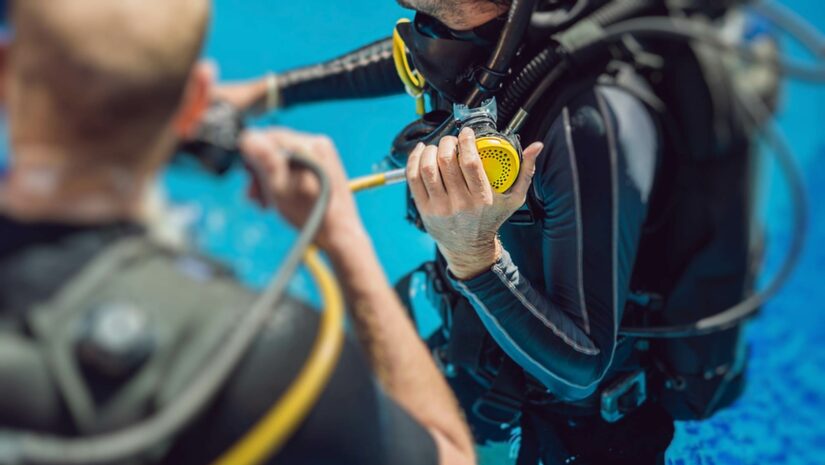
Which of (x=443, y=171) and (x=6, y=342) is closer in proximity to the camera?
(x=6, y=342)

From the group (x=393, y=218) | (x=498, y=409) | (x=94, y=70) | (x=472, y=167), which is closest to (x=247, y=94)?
(x=393, y=218)

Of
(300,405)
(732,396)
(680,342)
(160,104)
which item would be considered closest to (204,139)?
(160,104)

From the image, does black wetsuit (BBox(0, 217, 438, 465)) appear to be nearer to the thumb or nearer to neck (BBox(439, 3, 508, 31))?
the thumb

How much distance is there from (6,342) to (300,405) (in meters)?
0.28

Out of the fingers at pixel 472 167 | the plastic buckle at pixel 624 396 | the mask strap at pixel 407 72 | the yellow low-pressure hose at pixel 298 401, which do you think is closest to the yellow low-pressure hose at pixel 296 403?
the yellow low-pressure hose at pixel 298 401

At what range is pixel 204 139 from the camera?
84 centimetres

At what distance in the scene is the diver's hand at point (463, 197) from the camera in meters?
1.06

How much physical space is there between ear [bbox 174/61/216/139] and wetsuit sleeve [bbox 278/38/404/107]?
57 cm

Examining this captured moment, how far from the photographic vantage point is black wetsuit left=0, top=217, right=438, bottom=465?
0.66 metres

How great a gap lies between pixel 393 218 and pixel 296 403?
2.37 ft

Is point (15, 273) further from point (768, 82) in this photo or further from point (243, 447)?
point (768, 82)

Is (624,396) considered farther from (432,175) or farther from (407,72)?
(407,72)

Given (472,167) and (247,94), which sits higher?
(247,94)

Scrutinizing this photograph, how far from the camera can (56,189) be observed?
0.71 meters
